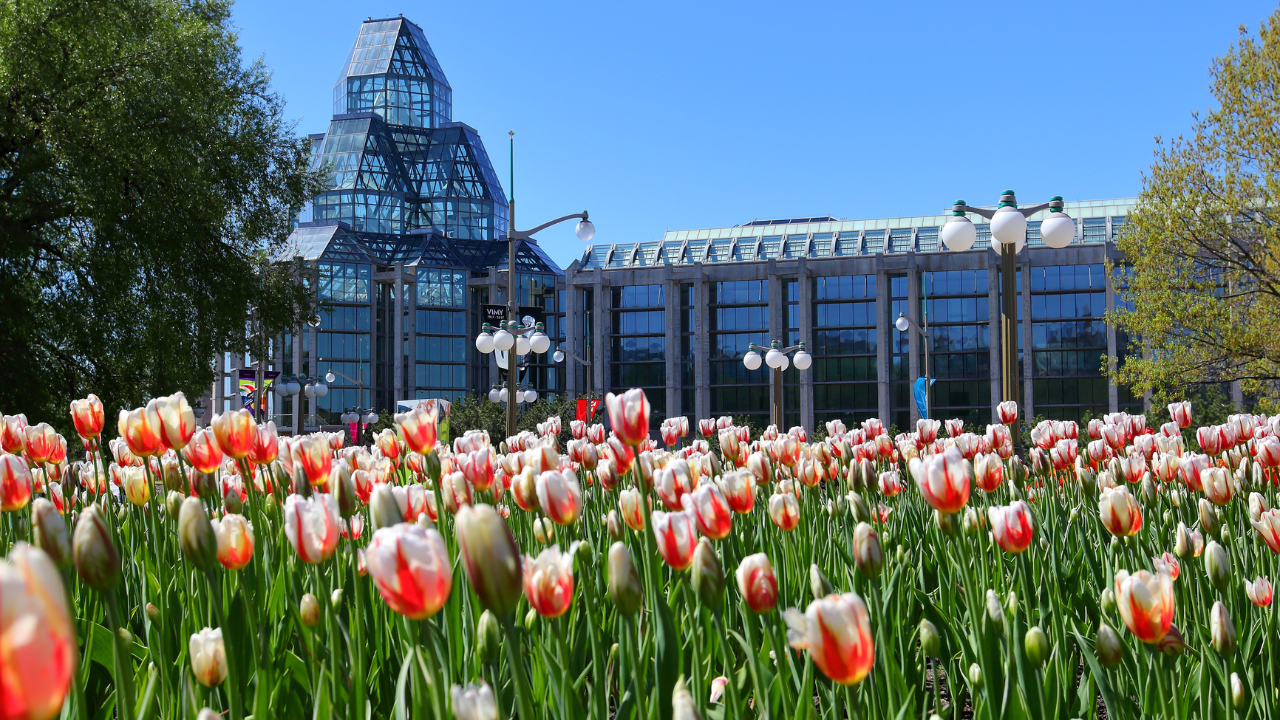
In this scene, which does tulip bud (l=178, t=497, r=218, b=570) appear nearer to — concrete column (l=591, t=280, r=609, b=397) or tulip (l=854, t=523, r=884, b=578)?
tulip (l=854, t=523, r=884, b=578)

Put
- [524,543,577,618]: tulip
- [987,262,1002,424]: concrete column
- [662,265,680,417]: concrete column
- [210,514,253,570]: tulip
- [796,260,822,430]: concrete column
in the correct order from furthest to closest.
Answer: [662,265,680,417]: concrete column
[796,260,822,430]: concrete column
[987,262,1002,424]: concrete column
[210,514,253,570]: tulip
[524,543,577,618]: tulip

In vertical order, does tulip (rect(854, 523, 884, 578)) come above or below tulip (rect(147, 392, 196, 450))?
below

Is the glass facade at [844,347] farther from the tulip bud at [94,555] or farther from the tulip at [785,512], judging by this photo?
the tulip bud at [94,555]

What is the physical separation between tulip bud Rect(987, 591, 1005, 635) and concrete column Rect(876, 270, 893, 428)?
53.8m

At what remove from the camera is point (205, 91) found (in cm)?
1712

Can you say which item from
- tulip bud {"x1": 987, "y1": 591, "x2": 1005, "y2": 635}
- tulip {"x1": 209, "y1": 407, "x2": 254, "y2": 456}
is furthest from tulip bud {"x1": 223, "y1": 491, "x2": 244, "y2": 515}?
tulip bud {"x1": 987, "y1": 591, "x2": 1005, "y2": 635}

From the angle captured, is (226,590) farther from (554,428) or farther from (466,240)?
(466,240)

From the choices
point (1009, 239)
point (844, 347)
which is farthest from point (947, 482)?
point (844, 347)

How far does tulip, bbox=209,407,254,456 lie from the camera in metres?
2.57

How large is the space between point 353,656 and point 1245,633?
254 cm

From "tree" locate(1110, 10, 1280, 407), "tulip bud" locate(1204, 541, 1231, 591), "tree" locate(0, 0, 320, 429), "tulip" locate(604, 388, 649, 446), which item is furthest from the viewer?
"tree" locate(1110, 10, 1280, 407)

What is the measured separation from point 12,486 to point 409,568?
81.0 inches

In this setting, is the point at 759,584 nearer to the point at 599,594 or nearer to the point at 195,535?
the point at 195,535

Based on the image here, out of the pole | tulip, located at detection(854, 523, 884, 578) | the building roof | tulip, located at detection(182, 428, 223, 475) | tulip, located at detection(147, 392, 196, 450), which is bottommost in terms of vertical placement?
tulip, located at detection(854, 523, 884, 578)
